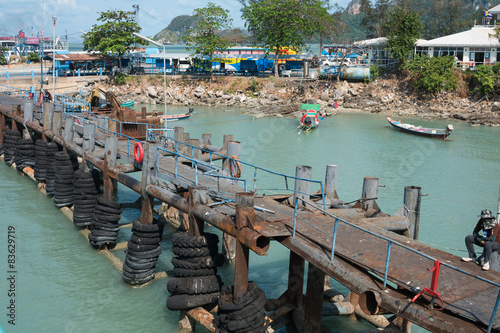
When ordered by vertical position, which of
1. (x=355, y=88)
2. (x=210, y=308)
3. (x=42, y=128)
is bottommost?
(x=210, y=308)

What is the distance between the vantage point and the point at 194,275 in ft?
38.6

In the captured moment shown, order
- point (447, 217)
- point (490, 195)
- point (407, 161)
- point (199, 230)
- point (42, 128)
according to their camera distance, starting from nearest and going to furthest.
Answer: point (199, 230)
point (447, 217)
point (42, 128)
point (490, 195)
point (407, 161)

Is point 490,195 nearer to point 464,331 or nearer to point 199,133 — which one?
point 464,331

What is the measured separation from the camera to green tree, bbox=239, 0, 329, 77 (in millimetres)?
57438

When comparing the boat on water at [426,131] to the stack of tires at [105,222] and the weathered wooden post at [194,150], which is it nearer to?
the weathered wooden post at [194,150]

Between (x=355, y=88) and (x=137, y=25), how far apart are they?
3014 centimetres

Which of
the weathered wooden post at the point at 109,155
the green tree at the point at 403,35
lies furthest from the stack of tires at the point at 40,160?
the green tree at the point at 403,35

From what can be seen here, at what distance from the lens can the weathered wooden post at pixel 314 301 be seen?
10641 millimetres

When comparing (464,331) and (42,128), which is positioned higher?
(42,128)

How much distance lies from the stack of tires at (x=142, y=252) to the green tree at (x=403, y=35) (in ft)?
156

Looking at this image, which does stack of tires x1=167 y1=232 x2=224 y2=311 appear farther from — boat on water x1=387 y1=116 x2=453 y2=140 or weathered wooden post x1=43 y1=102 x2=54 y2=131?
boat on water x1=387 y1=116 x2=453 y2=140

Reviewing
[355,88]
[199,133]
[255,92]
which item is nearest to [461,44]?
[355,88]

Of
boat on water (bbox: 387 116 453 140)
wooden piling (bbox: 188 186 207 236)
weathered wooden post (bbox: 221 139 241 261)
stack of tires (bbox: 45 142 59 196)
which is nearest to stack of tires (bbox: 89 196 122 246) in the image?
weathered wooden post (bbox: 221 139 241 261)

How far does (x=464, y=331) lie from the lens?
21.7 feet
